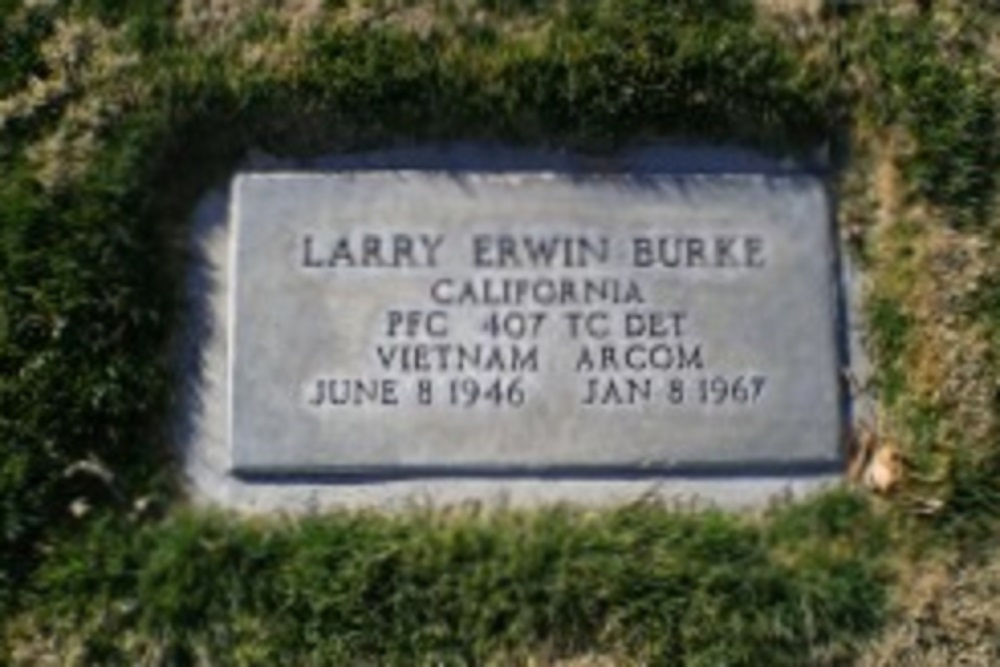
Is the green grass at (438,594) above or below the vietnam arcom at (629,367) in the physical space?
below

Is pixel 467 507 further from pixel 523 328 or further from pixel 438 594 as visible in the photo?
pixel 523 328

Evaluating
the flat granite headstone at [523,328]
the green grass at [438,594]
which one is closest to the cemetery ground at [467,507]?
the green grass at [438,594]

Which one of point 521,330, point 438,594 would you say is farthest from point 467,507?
point 521,330

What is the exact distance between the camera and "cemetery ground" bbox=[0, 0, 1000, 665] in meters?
3.48

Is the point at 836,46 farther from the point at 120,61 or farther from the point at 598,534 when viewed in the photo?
the point at 120,61

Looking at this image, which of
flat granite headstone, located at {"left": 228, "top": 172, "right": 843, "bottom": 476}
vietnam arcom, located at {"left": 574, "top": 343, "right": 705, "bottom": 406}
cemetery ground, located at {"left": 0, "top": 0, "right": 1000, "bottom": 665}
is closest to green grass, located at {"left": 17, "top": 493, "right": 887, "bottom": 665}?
cemetery ground, located at {"left": 0, "top": 0, "right": 1000, "bottom": 665}

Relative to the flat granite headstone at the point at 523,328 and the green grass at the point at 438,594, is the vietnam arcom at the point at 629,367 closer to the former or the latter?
the flat granite headstone at the point at 523,328

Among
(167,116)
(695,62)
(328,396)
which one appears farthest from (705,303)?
(167,116)

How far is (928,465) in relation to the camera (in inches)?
144

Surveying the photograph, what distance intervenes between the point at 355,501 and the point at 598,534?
1.69 ft

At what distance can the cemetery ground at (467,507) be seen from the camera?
11.4ft

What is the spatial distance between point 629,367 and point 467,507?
456 mm

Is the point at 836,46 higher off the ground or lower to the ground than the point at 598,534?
higher

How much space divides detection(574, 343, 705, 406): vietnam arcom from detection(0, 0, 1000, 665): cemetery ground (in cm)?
25
